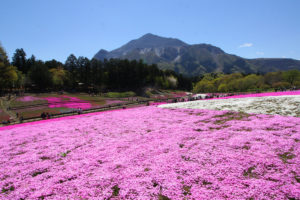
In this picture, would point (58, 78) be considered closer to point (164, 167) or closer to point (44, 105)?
point (44, 105)

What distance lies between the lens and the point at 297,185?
6547mm

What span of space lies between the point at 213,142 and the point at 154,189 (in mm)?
6582

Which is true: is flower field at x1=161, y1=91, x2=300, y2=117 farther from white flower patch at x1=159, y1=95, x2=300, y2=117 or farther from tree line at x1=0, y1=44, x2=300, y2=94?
tree line at x1=0, y1=44, x2=300, y2=94

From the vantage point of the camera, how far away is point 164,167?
869 centimetres

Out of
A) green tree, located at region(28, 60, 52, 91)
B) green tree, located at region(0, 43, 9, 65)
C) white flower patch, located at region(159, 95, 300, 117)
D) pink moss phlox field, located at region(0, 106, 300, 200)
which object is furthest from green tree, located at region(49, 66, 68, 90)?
white flower patch, located at region(159, 95, 300, 117)

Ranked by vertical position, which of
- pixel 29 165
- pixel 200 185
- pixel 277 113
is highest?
pixel 277 113

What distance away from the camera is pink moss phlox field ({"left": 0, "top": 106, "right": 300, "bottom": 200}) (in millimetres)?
6801

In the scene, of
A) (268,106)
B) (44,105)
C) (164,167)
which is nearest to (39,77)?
(44,105)

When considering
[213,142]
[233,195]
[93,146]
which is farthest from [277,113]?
[93,146]

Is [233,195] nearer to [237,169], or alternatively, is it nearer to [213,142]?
[237,169]

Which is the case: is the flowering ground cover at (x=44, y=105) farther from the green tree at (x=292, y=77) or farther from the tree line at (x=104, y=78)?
the green tree at (x=292, y=77)

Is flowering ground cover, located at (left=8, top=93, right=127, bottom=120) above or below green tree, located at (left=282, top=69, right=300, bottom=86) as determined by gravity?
below

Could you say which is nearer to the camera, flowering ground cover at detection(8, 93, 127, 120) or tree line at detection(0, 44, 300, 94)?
flowering ground cover at detection(8, 93, 127, 120)

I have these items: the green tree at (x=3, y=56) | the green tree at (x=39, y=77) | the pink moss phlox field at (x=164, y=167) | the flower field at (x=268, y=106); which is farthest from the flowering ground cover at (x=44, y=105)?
the flower field at (x=268, y=106)
